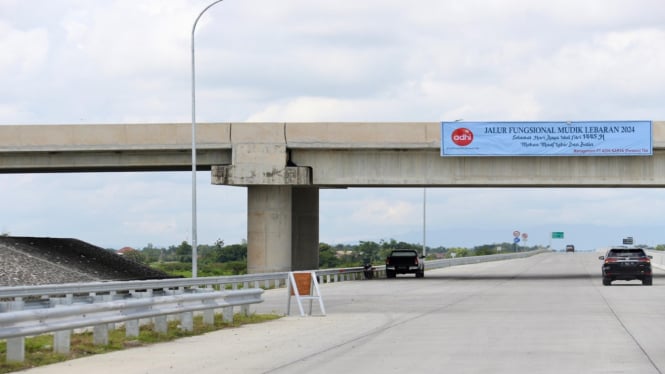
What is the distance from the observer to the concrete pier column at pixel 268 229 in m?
54.8

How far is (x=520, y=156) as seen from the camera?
54.5m

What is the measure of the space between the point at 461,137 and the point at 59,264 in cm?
2017

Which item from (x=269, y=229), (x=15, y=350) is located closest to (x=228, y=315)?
(x=15, y=350)

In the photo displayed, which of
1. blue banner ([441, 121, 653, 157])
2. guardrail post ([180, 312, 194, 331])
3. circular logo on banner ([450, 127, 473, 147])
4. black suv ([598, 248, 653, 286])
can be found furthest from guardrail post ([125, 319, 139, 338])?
circular logo on banner ([450, 127, 473, 147])

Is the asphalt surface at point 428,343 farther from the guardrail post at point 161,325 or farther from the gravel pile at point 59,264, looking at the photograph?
the gravel pile at point 59,264

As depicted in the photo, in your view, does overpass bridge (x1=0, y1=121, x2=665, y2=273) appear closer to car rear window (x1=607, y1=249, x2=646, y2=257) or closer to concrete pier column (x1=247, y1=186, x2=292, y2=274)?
concrete pier column (x1=247, y1=186, x2=292, y2=274)

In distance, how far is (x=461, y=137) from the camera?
54031 millimetres

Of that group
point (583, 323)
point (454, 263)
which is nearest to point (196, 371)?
point (583, 323)

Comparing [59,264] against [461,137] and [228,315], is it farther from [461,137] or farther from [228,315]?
[228,315]

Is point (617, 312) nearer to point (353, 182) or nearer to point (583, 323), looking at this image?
point (583, 323)

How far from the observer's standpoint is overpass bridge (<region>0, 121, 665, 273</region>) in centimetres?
5434

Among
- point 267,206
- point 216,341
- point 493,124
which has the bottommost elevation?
point 216,341

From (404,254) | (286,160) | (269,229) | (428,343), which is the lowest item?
(428,343)

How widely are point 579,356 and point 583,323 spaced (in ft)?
24.4
